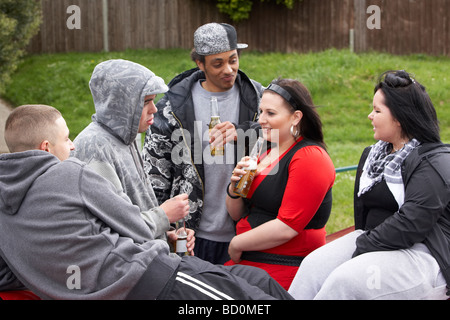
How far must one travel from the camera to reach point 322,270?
3.17 m

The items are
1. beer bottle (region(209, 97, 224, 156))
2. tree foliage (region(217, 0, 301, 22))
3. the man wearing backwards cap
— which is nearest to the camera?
beer bottle (region(209, 97, 224, 156))

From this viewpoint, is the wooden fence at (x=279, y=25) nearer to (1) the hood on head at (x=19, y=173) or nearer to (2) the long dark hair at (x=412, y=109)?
(2) the long dark hair at (x=412, y=109)

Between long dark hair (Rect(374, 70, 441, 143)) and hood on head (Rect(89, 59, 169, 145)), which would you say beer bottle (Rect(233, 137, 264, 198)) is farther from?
long dark hair (Rect(374, 70, 441, 143))

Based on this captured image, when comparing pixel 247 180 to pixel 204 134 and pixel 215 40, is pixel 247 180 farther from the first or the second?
pixel 215 40

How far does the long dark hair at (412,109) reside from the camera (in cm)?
302

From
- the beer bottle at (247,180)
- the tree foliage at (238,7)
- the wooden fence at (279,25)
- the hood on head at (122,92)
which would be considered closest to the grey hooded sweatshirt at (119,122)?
the hood on head at (122,92)

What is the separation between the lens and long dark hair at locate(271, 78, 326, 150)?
3.36m

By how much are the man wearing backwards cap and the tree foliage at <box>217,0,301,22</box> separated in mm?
13047

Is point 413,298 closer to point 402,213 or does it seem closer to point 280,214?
point 402,213

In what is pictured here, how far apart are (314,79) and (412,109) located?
30.9 ft

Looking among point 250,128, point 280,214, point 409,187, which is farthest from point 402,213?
point 250,128

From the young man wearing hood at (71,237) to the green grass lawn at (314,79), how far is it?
269 inches

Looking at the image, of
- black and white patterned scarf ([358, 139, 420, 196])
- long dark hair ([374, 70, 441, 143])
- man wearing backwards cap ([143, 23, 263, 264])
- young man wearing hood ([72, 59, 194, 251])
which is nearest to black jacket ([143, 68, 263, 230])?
man wearing backwards cap ([143, 23, 263, 264])

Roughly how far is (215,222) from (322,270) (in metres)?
0.90
